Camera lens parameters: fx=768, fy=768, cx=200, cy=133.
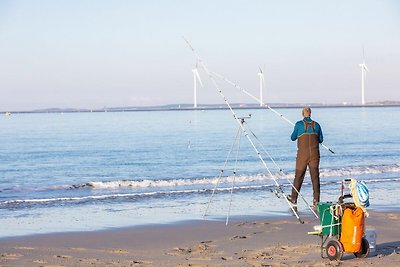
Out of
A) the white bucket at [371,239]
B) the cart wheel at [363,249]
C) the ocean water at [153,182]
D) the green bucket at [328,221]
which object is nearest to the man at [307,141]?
the ocean water at [153,182]

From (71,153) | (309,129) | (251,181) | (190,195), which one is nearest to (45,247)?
(309,129)

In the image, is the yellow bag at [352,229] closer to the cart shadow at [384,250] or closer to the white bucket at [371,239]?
the cart shadow at [384,250]

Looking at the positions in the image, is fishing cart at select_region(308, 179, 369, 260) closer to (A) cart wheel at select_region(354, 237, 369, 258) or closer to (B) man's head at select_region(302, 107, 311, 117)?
(A) cart wheel at select_region(354, 237, 369, 258)

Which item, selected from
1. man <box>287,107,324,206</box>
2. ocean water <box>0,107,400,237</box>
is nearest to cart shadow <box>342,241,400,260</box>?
man <box>287,107,324,206</box>

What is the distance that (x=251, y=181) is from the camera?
20812 mm

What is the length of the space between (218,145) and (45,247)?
32.1m

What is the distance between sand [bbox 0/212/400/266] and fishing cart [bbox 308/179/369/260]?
139 mm

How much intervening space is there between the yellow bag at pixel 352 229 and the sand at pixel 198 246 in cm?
17

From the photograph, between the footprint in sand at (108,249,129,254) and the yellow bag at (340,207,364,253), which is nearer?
the yellow bag at (340,207,364,253)

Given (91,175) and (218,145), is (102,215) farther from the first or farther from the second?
(218,145)

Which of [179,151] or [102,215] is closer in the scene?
[102,215]

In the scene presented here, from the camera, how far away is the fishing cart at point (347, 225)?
842 centimetres

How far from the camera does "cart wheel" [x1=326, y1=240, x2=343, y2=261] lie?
331 inches

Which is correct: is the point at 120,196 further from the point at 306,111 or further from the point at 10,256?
the point at 10,256
